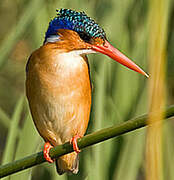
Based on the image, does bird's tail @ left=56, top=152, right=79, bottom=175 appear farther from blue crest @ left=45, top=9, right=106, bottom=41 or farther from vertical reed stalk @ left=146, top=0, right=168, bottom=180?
vertical reed stalk @ left=146, top=0, right=168, bottom=180

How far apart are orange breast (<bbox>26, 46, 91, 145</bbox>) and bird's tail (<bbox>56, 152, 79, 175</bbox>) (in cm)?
17

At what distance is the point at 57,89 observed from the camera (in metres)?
1.68

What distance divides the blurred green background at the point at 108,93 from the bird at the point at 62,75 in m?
0.04

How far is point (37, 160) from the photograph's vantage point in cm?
109

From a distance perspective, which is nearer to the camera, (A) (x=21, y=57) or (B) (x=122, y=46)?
(B) (x=122, y=46)

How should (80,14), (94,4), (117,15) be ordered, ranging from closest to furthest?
(80,14), (117,15), (94,4)

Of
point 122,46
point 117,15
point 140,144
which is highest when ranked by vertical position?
point 117,15

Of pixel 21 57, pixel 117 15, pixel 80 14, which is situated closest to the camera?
pixel 80 14

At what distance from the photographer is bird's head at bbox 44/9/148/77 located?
160 centimetres

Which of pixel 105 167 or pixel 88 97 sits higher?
pixel 88 97

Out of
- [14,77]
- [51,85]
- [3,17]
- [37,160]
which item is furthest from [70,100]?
[3,17]

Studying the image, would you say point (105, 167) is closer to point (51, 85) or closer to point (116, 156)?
point (116, 156)

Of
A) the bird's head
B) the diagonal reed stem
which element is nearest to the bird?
the bird's head

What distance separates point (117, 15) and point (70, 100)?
0.43 metres
